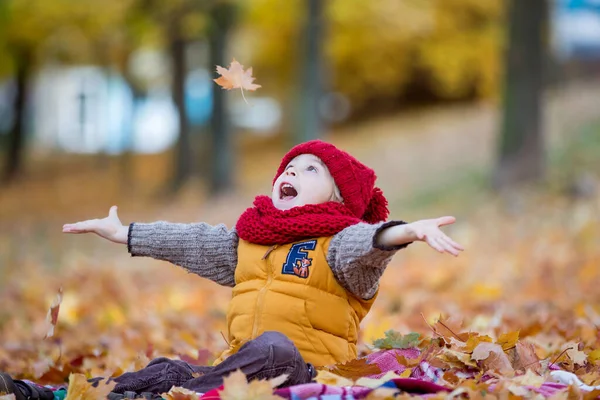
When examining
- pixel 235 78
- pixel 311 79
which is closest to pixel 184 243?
pixel 235 78

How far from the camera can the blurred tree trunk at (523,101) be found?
12836 millimetres

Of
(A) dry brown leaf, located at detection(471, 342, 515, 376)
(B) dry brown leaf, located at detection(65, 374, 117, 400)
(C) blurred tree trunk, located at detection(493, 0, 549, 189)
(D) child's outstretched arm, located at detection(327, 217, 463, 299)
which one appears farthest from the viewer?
(C) blurred tree trunk, located at detection(493, 0, 549, 189)

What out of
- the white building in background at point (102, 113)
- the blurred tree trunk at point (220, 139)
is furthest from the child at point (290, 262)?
the white building in background at point (102, 113)

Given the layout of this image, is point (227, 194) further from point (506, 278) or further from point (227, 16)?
point (506, 278)

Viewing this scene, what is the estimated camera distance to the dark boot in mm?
3242

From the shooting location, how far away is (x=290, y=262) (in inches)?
135

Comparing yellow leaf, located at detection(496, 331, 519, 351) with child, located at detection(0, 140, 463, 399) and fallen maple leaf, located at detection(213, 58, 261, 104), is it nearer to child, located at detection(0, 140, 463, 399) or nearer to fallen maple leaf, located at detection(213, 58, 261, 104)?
child, located at detection(0, 140, 463, 399)

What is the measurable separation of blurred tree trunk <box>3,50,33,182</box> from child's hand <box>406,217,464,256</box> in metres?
25.2

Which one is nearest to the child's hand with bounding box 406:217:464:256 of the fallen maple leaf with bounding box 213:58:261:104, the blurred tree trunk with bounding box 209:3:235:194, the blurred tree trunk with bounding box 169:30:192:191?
the fallen maple leaf with bounding box 213:58:261:104

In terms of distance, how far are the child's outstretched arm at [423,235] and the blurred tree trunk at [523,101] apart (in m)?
9.98

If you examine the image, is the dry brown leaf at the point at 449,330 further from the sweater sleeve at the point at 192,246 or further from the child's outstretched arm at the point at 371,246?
the sweater sleeve at the point at 192,246

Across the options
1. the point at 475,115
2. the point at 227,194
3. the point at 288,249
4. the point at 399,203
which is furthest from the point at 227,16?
the point at 288,249

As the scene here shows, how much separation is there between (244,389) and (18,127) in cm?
2810

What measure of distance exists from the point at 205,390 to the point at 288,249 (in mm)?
591
